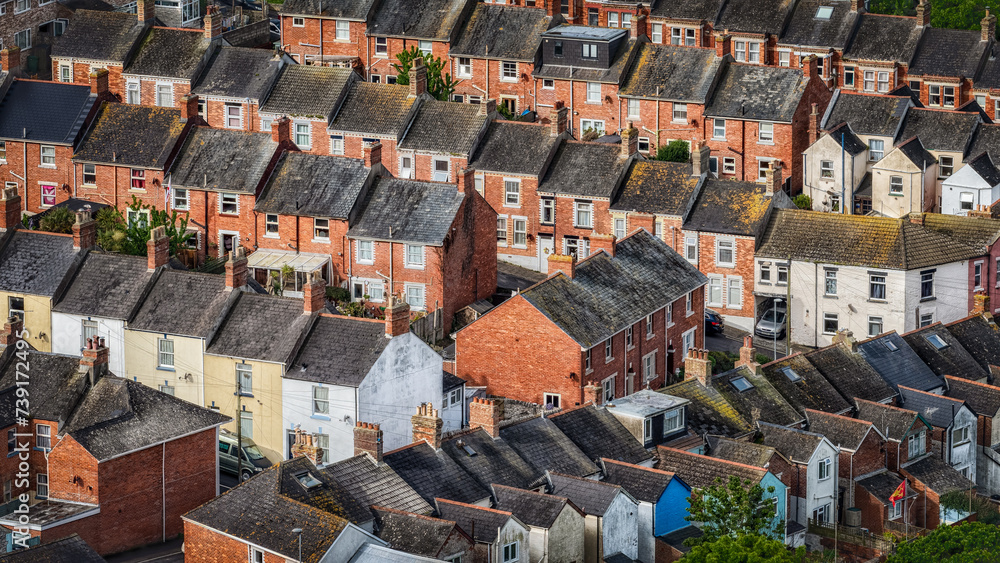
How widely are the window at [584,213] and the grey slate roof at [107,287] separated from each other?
29.1m

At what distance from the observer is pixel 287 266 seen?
124688 mm

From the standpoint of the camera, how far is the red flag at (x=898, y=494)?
346 feet

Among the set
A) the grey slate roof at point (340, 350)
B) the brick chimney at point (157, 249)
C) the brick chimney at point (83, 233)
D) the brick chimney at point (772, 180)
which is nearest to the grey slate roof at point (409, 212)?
the brick chimney at point (157, 249)

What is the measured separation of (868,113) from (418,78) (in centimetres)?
2756

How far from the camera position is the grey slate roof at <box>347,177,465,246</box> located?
122562mm

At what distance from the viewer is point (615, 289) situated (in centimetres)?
11525

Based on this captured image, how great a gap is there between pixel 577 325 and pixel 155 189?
3107 centimetres

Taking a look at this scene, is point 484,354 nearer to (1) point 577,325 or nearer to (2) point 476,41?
(1) point 577,325

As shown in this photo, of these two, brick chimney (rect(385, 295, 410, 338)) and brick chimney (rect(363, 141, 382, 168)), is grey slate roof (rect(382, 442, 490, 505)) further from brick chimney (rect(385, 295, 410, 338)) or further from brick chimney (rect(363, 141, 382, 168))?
brick chimney (rect(363, 141, 382, 168))

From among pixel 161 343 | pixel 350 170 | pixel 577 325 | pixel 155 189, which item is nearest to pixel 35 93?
pixel 155 189

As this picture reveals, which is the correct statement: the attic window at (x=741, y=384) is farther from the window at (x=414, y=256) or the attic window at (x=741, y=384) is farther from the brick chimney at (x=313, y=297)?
the window at (x=414, y=256)

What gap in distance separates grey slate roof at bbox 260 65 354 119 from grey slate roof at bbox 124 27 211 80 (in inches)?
248

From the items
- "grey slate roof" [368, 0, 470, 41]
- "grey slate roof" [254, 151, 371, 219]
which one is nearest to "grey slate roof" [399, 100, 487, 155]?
"grey slate roof" [254, 151, 371, 219]

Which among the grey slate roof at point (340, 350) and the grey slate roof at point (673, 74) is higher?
the grey slate roof at point (673, 74)
